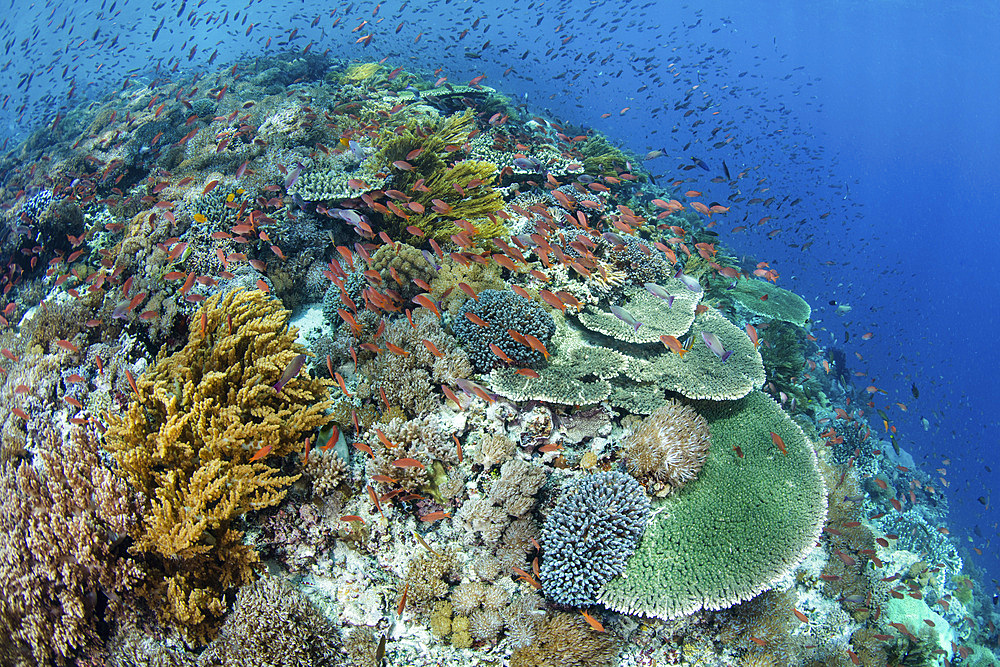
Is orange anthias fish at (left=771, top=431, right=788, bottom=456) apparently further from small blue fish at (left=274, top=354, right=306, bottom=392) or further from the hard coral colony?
small blue fish at (left=274, top=354, right=306, bottom=392)

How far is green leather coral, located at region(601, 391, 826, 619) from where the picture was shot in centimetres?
401

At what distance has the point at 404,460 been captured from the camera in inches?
152

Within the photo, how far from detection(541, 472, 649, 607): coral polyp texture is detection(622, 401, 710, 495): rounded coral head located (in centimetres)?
47

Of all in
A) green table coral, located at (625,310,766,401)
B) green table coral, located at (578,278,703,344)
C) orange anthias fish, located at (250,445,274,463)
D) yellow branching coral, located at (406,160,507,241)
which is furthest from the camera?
yellow branching coral, located at (406,160,507,241)

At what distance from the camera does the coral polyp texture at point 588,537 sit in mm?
3980

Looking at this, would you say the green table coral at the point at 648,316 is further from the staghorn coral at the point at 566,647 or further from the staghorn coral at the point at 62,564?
the staghorn coral at the point at 62,564

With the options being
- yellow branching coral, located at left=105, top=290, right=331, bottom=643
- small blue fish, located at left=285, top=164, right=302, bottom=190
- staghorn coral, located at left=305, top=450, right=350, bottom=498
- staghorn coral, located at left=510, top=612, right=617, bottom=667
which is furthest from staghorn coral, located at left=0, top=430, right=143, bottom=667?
small blue fish, located at left=285, top=164, right=302, bottom=190

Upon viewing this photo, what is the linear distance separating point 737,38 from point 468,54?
7034 inches

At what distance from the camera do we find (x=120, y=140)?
42.1 ft

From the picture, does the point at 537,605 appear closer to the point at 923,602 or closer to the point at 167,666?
the point at 167,666

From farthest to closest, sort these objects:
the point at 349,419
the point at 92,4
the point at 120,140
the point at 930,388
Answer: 1. the point at 92,4
2. the point at 930,388
3. the point at 120,140
4. the point at 349,419

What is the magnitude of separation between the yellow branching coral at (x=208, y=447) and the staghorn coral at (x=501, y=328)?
1.81 metres

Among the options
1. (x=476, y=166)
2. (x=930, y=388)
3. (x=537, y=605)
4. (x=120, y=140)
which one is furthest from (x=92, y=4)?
(x=930, y=388)

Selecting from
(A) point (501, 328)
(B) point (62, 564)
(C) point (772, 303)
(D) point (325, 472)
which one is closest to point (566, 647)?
(D) point (325, 472)
